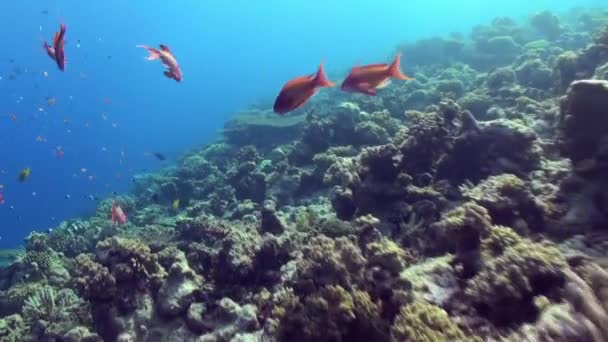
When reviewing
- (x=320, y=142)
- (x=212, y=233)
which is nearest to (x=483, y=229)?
(x=212, y=233)

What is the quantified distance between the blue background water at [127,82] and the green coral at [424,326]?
63214 millimetres

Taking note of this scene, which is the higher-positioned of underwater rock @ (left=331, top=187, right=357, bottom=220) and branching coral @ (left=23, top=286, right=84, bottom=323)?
underwater rock @ (left=331, top=187, right=357, bottom=220)

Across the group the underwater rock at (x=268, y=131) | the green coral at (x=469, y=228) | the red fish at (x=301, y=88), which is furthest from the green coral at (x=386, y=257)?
the underwater rock at (x=268, y=131)

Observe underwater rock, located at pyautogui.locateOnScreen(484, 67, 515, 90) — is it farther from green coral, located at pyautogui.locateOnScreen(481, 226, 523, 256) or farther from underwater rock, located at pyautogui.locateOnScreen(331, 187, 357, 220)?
green coral, located at pyautogui.locateOnScreen(481, 226, 523, 256)

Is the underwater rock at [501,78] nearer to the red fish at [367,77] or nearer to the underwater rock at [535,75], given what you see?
the underwater rock at [535,75]

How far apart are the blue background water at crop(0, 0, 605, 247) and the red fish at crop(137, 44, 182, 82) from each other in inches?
2326

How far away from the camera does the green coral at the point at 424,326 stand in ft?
10.5

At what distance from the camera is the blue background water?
83.5 m

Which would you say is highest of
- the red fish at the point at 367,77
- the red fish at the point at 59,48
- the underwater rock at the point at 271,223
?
the red fish at the point at 59,48

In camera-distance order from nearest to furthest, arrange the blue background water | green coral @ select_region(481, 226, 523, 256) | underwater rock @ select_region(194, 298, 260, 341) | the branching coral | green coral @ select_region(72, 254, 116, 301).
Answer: green coral @ select_region(481, 226, 523, 256)
underwater rock @ select_region(194, 298, 260, 341)
green coral @ select_region(72, 254, 116, 301)
the branching coral
the blue background water

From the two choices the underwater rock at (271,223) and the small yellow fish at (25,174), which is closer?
the underwater rock at (271,223)

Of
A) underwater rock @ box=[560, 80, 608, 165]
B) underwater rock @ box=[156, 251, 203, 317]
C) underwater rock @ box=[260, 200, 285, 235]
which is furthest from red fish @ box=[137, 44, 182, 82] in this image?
underwater rock @ box=[560, 80, 608, 165]

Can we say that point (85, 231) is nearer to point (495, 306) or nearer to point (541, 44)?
point (495, 306)

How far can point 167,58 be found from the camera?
6.79 meters
